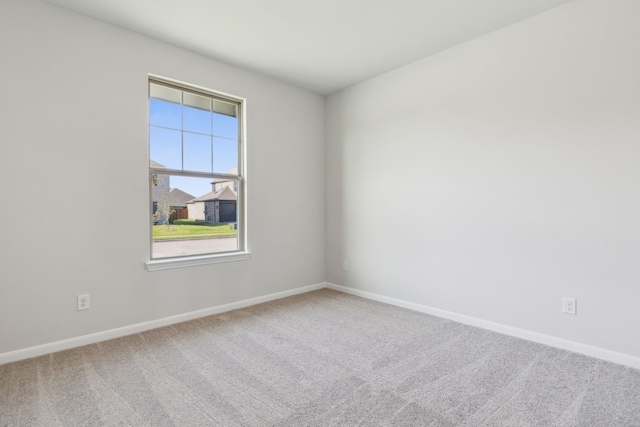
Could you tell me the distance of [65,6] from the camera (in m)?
2.51

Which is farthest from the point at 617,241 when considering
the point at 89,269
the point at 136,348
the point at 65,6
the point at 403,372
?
the point at 65,6

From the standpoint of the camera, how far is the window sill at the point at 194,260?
3.00m

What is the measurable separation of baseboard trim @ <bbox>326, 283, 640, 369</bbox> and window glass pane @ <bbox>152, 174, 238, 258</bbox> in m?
1.93

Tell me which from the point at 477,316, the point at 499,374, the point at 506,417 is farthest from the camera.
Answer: the point at 477,316

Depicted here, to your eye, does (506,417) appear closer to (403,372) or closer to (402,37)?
(403,372)

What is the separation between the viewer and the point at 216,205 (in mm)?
3543

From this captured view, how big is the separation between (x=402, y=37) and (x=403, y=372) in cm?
278

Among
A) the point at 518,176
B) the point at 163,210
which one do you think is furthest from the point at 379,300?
the point at 163,210

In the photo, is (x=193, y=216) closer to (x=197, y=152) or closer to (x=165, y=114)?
(x=197, y=152)

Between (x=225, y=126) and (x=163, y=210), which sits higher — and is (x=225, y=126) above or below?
above

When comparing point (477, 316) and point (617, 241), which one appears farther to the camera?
point (477, 316)

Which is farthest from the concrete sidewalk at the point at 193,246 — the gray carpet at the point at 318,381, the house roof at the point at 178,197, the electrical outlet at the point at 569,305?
the electrical outlet at the point at 569,305

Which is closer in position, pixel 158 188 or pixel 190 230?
pixel 158 188

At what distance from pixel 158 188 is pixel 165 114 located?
0.72m
